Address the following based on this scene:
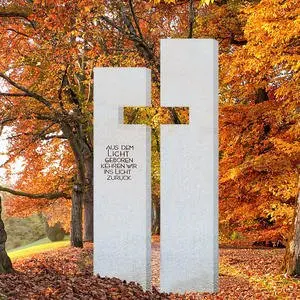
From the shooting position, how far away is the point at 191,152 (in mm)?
11766

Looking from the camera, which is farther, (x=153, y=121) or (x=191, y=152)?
(x=153, y=121)

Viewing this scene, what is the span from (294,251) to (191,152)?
3312 mm

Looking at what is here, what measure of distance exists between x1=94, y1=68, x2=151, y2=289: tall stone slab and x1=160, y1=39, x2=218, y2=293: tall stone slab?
337mm

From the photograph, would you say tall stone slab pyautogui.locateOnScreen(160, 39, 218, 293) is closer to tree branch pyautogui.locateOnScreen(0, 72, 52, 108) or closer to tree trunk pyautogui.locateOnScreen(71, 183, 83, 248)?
tree branch pyautogui.locateOnScreen(0, 72, 52, 108)

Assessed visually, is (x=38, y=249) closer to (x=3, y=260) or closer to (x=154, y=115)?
(x=154, y=115)

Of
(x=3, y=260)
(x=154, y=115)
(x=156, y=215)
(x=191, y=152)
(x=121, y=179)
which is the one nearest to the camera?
(x=191, y=152)

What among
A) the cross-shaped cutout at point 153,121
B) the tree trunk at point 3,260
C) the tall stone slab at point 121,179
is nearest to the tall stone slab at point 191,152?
the tall stone slab at point 121,179

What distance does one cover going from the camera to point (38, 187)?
2806 cm

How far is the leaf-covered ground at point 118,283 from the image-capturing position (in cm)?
969

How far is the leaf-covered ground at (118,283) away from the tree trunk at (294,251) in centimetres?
23

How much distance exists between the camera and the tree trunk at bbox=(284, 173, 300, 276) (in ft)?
43.9

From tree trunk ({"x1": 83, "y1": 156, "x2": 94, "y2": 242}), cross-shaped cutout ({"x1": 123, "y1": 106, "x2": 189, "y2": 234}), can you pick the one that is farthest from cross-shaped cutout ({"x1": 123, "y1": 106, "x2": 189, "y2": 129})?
tree trunk ({"x1": 83, "y1": 156, "x2": 94, "y2": 242})

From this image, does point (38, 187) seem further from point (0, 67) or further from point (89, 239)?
point (0, 67)

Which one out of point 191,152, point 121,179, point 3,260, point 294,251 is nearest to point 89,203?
point 3,260
